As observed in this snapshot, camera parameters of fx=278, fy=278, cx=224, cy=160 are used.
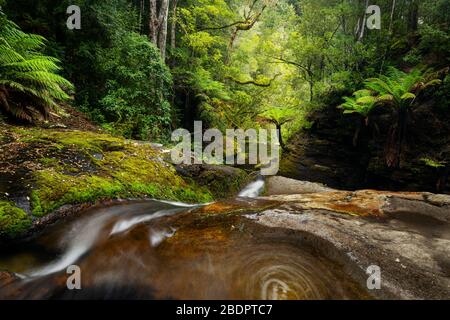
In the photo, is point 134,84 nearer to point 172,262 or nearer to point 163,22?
point 163,22

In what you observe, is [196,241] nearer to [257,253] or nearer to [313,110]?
[257,253]

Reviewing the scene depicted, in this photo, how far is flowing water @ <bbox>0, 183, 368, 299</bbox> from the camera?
2.23 meters

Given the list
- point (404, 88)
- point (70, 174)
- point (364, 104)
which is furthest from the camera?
point (364, 104)

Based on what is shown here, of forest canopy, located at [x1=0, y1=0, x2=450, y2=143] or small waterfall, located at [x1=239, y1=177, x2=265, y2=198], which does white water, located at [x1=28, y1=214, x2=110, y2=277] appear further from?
small waterfall, located at [x1=239, y1=177, x2=265, y2=198]

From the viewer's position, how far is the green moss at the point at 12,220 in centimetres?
290

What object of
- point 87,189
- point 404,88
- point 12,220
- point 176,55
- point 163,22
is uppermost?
→ point 163,22

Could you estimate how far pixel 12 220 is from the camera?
117 inches

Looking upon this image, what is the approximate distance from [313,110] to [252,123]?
5.57 m

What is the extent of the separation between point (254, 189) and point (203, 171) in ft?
7.46

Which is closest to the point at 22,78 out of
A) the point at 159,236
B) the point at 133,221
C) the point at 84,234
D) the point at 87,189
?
the point at 87,189

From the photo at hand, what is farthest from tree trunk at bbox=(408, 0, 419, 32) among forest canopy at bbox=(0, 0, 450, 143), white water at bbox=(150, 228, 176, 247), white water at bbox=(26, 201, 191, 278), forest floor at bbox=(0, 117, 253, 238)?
white water at bbox=(26, 201, 191, 278)

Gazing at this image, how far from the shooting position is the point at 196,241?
289 cm

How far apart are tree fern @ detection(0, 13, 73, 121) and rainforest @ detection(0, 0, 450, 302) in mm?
32
